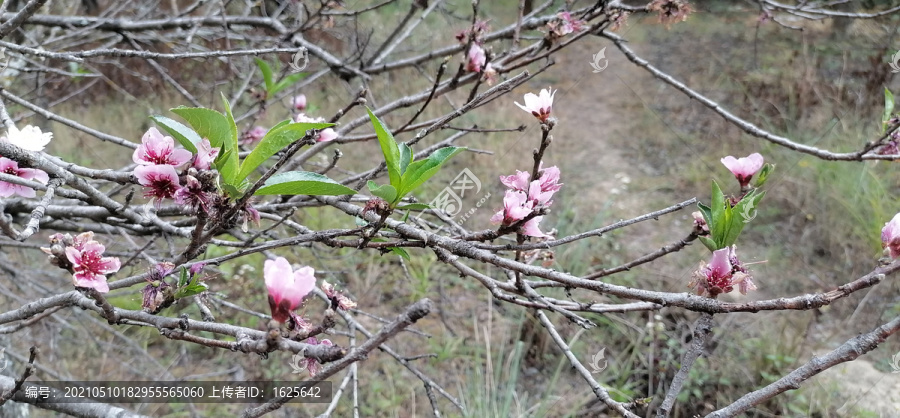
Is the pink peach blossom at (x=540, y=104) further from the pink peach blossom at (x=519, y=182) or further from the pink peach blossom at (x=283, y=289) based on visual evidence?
the pink peach blossom at (x=283, y=289)

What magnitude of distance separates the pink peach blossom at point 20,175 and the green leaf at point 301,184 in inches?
14.1

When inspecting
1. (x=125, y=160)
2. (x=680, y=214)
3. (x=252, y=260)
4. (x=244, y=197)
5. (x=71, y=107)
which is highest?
(x=71, y=107)

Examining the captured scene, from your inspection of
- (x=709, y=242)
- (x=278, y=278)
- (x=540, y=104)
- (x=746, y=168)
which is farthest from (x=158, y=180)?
(x=746, y=168)

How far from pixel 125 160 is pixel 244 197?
13.4ft

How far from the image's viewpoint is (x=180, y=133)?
0.64 meters

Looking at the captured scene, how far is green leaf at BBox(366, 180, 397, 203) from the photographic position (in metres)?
0.68

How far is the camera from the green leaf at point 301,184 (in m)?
0.63

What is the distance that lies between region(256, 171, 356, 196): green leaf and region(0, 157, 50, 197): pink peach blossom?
0.36 m

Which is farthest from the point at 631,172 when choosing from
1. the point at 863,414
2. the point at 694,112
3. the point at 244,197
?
the point at 244,197

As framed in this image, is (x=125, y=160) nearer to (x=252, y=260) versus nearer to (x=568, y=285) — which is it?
(x=252, y=260)

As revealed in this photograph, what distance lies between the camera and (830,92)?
4180 mm

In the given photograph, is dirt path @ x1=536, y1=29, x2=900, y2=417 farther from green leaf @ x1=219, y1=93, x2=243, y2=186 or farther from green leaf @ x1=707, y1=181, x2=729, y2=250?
green leaf @ x1=219, y1=93, x2=243, y2=186

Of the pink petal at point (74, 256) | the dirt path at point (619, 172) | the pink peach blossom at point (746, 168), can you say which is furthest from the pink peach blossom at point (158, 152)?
the dirt path at point (619, 172)

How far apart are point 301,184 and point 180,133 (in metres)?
0.15
